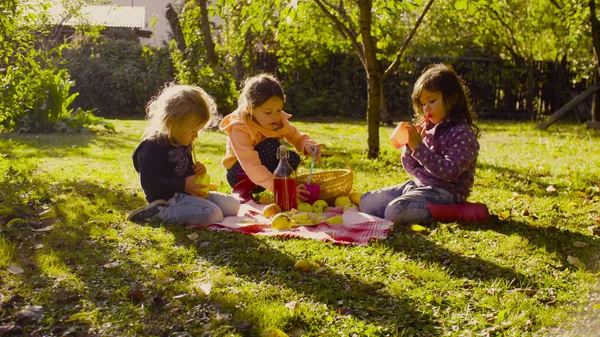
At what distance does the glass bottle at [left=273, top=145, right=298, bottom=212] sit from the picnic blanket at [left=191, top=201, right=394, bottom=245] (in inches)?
7.3

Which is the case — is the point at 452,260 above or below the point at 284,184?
below

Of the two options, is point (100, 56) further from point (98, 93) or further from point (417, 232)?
point (417, 232)

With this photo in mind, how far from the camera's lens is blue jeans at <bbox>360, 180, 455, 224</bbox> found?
4582 millimetres

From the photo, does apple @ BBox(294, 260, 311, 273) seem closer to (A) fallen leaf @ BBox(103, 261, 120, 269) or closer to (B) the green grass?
(B) the green grass

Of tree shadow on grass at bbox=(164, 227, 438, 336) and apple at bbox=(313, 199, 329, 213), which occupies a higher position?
apple at bbox=(313, 199, 329, 213)

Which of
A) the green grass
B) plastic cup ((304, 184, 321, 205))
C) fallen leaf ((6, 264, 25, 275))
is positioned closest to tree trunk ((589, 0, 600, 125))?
the green grass

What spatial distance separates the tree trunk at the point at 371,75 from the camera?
286 inches

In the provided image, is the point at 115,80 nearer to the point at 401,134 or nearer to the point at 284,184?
the point at 284,184

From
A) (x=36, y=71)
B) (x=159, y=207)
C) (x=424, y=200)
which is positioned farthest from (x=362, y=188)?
(x=36, y=71)

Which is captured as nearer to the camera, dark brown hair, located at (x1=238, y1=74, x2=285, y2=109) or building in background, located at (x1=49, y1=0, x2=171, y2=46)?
dark brown hair, located at (x1=238, y1=74, x2=285, y2=109)

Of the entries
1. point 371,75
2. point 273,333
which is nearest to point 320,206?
point 273,333

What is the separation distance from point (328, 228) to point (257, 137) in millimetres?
1352

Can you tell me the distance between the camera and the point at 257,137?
557 centimetres

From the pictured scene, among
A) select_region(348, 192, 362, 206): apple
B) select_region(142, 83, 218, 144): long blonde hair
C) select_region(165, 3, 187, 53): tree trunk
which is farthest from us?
select_region(165, 3, 187, 53): tree trunk
